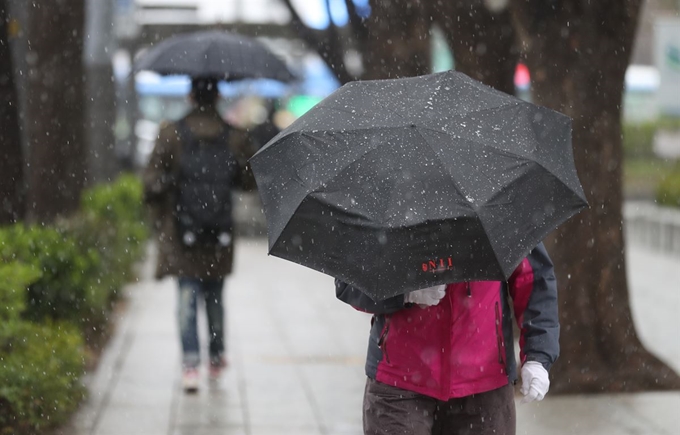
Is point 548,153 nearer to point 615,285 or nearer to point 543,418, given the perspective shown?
point 543,418

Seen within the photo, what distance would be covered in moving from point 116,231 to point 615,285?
5989 millimetres

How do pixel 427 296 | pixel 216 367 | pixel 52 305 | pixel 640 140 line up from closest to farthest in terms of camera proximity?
pixel 427 296
pixel 216 367
pixel 52 305
pixel 640 140

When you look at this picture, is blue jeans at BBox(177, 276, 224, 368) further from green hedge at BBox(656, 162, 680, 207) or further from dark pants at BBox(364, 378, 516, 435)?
green hedge at BBox(656, 162, 680, 207)

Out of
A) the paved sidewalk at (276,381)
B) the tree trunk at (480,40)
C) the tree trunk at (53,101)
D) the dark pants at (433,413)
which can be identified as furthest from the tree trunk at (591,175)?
the tree trunk at (53,101)

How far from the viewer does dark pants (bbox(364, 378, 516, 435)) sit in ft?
12.5

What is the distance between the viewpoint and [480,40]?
8.86 m

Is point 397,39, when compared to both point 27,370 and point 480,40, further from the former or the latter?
point 27,370

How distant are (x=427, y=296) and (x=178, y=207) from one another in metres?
3.96

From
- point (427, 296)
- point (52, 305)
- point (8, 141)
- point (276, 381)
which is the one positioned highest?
point (427, 296)

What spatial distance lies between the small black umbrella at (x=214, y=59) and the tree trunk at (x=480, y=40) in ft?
4.40

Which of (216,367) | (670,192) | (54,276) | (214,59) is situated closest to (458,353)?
(216,367)

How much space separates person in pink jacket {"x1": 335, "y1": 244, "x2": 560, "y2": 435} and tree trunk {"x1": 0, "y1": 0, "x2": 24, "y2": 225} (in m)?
4.98

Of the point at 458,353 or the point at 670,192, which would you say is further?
the point at 670,192

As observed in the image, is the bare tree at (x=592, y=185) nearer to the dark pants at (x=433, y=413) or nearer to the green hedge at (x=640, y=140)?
the dark pants at (x=433, y=413)
